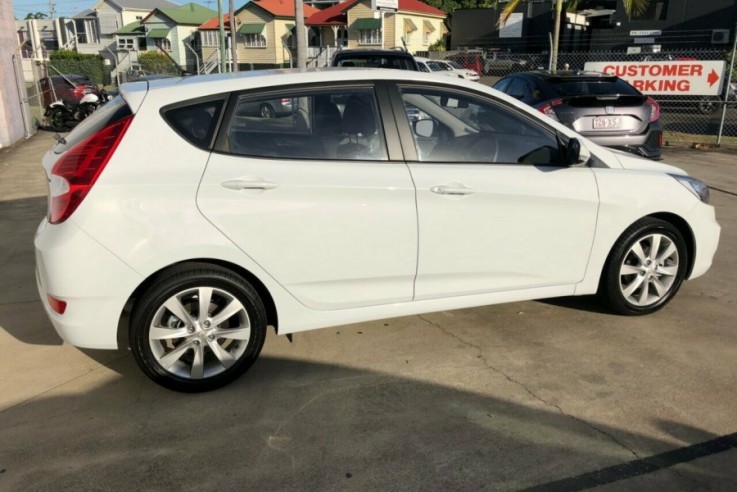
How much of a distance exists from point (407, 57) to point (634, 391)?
973cm

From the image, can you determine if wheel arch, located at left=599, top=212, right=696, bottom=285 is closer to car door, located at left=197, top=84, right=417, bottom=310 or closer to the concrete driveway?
the concrete driveway

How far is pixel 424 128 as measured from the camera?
369 cm

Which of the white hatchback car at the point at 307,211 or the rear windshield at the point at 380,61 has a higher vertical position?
the rear windshield at the point at 380,61

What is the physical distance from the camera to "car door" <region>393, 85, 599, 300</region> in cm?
357

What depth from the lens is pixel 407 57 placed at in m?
12.0

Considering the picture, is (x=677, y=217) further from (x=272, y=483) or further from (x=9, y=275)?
(x=9, y=275)

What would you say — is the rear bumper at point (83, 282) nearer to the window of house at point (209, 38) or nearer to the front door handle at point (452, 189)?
the front door handle at point (452, 189)

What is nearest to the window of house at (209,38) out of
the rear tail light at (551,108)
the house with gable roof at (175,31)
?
the house with gable roof at (175,31)

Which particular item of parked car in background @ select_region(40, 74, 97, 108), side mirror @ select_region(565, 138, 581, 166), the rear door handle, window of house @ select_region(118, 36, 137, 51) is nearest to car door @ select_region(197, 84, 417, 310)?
the rear door handle

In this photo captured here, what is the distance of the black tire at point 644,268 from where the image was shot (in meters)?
4.13

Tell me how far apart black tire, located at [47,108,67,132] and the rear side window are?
16039 mm

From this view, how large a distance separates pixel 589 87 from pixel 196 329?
23.1ft

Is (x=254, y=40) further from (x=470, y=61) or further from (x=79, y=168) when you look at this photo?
(x=79, y=168)

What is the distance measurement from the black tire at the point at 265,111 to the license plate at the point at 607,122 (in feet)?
19.3
